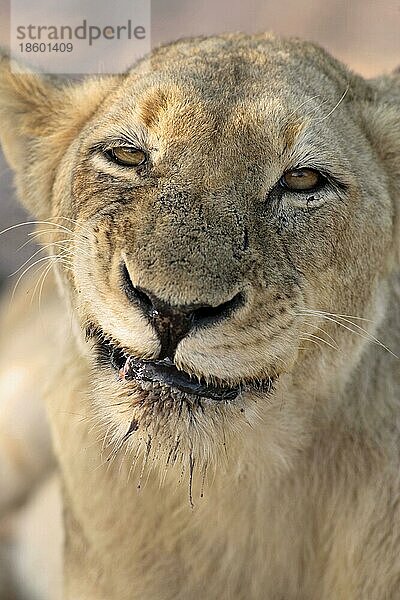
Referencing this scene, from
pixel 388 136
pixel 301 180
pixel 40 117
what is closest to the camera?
pixel 301 180

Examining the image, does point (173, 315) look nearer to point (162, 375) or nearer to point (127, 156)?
point (162, 375)

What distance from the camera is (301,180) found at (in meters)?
1.13

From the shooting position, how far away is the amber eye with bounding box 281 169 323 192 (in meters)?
1.13

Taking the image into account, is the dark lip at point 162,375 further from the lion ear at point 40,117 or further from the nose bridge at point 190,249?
the lion ear at point 40,117

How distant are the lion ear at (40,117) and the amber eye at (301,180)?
32 cm

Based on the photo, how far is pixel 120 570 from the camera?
1.38m

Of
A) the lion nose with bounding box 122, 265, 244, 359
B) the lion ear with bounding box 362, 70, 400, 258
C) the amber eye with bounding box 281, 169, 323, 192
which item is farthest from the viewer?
the lion ear with bounding box 362, 70, 400, 258

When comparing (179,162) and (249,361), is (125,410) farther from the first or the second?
(179,162)

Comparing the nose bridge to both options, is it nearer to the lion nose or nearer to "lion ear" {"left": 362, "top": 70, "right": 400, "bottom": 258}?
the lion nose

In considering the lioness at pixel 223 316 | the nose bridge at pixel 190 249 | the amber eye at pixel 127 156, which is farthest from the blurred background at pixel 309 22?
the nose bridge at pixel 190 249

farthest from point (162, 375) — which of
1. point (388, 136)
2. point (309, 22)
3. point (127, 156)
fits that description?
point (309, 22)

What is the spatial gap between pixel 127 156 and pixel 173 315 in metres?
0.28

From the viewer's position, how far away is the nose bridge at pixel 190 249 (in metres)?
0.96

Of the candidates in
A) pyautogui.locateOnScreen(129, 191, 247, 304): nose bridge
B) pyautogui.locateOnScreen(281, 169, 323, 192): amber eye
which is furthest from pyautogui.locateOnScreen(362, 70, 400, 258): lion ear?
pyautogui.locateOnScreen(129, 191, 247, 304): nose bridge
